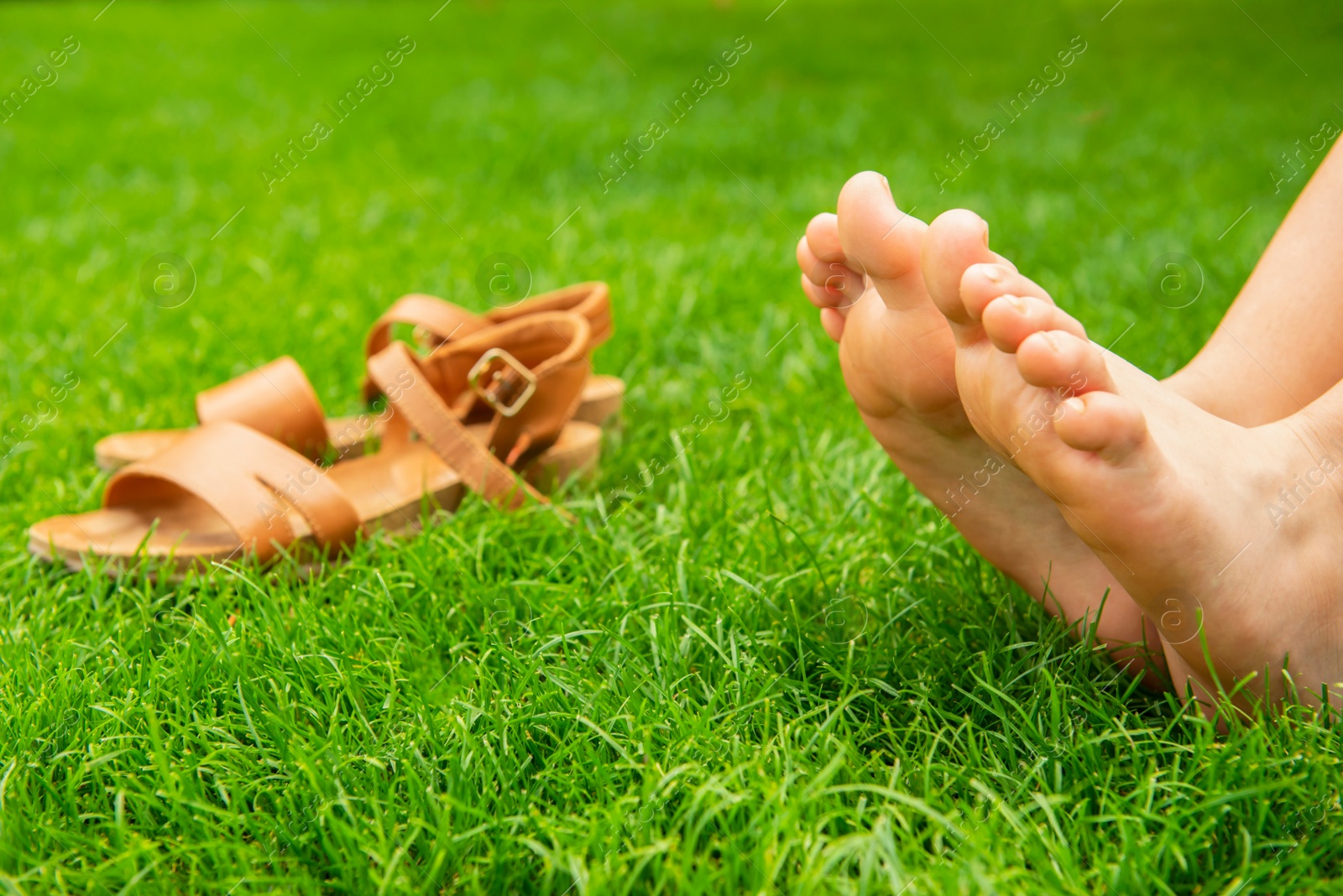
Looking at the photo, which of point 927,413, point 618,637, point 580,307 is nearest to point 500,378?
point 580,307

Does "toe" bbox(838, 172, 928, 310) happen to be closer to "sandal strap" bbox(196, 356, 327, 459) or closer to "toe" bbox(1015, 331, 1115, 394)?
"toe" bbox(1015, 331, 1115, 394)

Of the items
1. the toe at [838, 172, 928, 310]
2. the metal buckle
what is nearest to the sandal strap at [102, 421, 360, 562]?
the metal buckle

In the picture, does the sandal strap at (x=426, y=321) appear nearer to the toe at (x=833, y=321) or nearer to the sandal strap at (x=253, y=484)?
the sandal strap at (x=253, y=484)

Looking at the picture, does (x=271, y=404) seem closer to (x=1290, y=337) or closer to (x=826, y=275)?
(x=826, y=275)

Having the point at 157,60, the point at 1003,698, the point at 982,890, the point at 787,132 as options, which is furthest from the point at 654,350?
the point at 157,60

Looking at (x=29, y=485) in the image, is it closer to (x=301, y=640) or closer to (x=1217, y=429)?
(x=301, y=640)

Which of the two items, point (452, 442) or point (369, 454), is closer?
point (452, 442)
